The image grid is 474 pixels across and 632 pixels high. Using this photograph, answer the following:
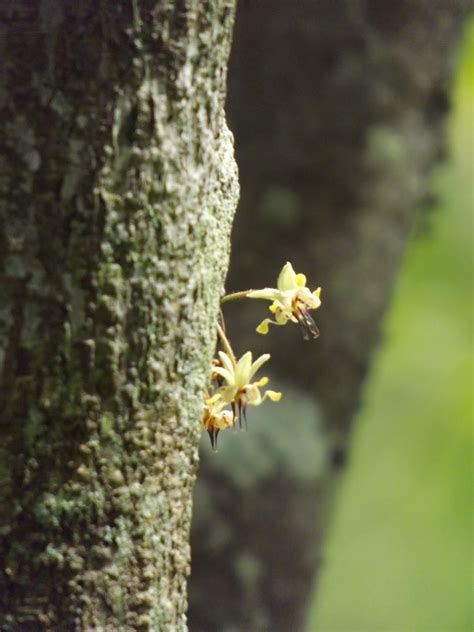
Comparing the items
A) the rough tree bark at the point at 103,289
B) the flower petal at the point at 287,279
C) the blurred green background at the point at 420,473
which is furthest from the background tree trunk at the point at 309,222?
the blurred green background at the point at 420,473

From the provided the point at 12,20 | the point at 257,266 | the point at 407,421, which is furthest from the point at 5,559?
the point at 407,421

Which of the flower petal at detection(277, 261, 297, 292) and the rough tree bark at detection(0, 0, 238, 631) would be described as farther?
the flower petal at detection(277, 261, 297, 292)

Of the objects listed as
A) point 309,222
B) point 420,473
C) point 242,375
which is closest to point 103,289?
point 242,375

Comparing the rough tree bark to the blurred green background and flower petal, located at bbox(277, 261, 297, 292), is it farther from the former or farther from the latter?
the blurred green background

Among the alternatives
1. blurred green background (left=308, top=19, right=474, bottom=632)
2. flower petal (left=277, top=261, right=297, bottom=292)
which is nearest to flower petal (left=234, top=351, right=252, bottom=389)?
flower petal (left=277, top=261, right=297, bottom=292)

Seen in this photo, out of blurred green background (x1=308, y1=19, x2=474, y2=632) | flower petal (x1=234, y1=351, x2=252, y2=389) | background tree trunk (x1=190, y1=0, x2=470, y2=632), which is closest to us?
flower petal (x1=234, y1=351, x2=252, y2=389)

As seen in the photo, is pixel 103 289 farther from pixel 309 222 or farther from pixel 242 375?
pixel 309 222

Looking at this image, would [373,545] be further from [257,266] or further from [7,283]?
[7,283]
